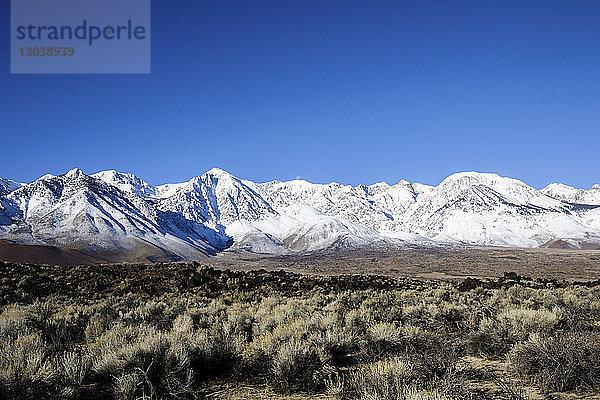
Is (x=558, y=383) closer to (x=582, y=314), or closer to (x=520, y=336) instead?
(x=520, y=336)

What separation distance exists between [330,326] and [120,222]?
432ft

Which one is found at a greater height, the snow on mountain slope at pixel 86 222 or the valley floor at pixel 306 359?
the snow on mountain slope at pixel 86 222

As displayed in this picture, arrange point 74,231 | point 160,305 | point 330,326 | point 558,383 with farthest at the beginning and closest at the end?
point 74,231, point 160,305, point 330,326, point 558,383

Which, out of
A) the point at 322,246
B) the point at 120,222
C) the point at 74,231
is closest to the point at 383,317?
the point at 74,231

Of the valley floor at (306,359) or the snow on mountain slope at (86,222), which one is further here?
the snow on mountain slope at (86,222)

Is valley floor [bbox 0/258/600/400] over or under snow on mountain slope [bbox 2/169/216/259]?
under

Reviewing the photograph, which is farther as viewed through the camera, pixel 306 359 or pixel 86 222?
pixel 86 222

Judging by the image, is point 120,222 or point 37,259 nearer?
point 37,259

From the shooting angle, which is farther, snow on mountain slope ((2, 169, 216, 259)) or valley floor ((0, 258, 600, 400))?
snow on mountain slope ((2, 169, 216, 259))

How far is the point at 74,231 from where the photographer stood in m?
108

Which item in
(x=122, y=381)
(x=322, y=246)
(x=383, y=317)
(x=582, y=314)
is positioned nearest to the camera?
(x=122, y=381)

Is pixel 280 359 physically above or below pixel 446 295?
above

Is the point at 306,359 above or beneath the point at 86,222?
beneath

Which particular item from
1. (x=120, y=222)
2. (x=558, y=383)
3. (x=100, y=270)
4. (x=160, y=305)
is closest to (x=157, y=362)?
(x=558, y=383)
